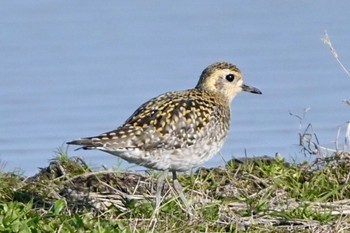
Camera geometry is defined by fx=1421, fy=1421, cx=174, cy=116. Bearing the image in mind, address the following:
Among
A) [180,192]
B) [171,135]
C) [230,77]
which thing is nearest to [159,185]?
[180,192]

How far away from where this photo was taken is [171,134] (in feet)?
33.2

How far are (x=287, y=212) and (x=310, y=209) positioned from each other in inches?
6.6

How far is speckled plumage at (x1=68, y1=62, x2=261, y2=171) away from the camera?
9.88 m

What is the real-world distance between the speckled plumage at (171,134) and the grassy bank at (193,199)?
1.01 feet

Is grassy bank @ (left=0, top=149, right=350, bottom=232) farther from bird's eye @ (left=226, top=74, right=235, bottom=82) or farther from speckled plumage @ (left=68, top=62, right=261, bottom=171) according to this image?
bird's eye @ (left=226, top=74, right=235, bottom=82)

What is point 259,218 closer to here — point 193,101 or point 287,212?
point 287,212

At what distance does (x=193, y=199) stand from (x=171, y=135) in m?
0.49

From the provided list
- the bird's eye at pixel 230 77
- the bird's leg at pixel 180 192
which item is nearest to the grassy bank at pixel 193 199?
the bird's leg at pixel 180 192

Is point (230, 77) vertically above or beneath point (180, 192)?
above

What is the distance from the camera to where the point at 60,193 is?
10.6 m

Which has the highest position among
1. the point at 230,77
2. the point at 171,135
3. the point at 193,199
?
the point at 230,77

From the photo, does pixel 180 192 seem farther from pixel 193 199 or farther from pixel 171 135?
pixel 171 135

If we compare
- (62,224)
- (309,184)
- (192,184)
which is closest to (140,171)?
(192,184)

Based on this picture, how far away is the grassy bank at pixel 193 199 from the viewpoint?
31.1ft
